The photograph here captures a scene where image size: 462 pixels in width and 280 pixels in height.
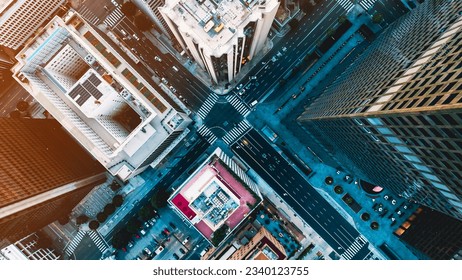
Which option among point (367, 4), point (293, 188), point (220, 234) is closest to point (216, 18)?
point (220, 234)

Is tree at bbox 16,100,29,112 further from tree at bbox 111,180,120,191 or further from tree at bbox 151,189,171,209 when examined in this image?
tree at bbox 151,189,171,209

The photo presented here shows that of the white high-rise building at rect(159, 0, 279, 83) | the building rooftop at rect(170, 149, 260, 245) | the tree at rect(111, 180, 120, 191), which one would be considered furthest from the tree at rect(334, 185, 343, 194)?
the tree at rect(111, 180, 120, 191)

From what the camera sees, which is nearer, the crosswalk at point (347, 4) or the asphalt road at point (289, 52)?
the crosswalk at point (347, 4)

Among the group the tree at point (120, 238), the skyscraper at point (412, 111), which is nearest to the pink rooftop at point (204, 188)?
the skyscraper at point (412, 111)

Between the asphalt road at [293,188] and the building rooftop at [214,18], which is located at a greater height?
the building rooftop at [214,18]

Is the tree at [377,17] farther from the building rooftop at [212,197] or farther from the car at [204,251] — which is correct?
the car at [204,251]

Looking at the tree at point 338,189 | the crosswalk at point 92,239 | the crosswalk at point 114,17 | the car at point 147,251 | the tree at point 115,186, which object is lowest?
the tree at point 338,189

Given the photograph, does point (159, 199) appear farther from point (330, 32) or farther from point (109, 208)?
point (330, 32)

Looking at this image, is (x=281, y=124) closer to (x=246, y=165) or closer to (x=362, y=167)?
(x=246, y=165)
